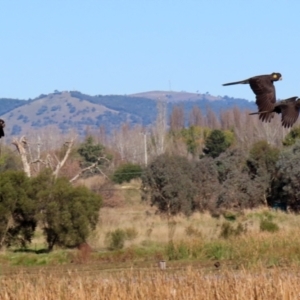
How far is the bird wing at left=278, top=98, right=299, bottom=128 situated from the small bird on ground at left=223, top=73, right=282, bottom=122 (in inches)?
9.5

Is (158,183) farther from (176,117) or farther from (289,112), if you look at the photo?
(176,117)

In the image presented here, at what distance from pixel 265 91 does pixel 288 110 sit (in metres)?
0.60

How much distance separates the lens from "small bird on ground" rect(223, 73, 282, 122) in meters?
20.4

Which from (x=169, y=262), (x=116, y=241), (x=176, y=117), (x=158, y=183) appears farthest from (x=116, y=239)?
(x=176, y=117)

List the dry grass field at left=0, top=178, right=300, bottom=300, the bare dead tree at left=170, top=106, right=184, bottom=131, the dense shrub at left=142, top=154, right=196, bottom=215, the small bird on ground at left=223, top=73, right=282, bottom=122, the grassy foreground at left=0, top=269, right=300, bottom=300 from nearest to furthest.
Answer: the grassy foreground at left=0, top=269, right=300, bottom=300 < the dry grass field at left=0, top=178, right=300, bottom=300 < the small bird on ground at left=223, top=73, right=282, bottom=122 < the dense shrub at left=142, top=154, right=196, bottom=215 < the bare dead tree at left=170, top=106, right=184, bottom=131

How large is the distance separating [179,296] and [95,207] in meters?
25.5

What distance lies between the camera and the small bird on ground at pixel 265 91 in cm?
2038

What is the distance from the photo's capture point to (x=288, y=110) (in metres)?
20.9

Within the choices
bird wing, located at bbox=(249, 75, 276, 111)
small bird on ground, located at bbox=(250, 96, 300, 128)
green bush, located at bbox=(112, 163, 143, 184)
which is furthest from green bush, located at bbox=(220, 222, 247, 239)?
green bush, located at bbox=(112, 163, 143, 184)

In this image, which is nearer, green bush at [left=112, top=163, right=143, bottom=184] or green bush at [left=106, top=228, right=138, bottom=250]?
green bush at [left=106, top=228, right=138, bottom=250]

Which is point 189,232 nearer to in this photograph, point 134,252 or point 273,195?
point 134,252

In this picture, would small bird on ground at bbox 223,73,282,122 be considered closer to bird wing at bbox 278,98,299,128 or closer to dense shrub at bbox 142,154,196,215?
bird wing at bbox 278,98,299,128

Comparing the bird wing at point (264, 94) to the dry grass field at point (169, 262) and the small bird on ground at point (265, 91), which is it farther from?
the dry grass field at point (169, 262)

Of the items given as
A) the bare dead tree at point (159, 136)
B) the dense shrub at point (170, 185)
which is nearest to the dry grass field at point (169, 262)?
the dense shrub at point (170, 185)
